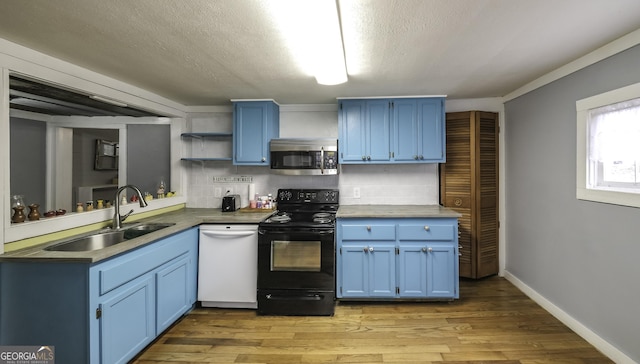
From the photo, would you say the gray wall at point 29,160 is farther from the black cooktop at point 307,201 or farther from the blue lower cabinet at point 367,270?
the blue lower cabinet at point 367,270

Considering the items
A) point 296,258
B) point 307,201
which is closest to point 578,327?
point 296,258

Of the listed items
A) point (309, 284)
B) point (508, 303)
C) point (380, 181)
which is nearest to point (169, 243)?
point (309, 284)

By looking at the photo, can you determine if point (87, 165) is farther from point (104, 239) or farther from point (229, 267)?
point (229, 267)

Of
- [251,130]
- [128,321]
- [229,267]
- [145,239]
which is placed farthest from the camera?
[251,130]

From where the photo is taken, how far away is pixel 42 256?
1644mm

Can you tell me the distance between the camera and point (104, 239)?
2264mm

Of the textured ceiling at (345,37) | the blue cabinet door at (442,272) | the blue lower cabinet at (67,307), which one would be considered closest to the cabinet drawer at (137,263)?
the blue lower cabinet at (67,307)

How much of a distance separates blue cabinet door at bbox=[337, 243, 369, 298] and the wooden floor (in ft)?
0.54

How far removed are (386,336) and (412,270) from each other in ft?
2.41

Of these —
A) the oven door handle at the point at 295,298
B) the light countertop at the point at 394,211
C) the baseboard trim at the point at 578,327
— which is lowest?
the baseboard trim at the point at 578,327

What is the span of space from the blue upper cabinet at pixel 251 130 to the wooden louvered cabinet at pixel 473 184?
2154 mm

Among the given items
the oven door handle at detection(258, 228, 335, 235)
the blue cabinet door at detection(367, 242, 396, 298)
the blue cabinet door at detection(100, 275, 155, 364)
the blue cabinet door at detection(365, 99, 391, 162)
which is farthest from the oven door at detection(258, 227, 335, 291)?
the blue cabinet door at detection(365, 99, 391, 162)

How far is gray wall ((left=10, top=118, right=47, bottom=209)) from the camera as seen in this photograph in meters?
2.17

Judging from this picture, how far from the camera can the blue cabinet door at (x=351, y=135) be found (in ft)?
10.5
